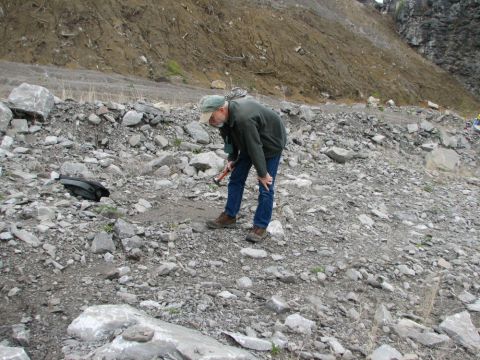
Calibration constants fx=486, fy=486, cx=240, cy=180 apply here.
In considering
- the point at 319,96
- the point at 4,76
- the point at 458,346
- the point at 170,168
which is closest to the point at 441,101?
the point at 319,96

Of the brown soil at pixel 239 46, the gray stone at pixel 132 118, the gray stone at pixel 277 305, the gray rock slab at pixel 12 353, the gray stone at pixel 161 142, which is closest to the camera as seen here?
the gray rock slab at pixel 12 353

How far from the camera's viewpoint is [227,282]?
13.8 ft

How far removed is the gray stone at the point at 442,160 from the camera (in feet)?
33.7

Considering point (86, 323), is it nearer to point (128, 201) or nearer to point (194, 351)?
point (194, 351)

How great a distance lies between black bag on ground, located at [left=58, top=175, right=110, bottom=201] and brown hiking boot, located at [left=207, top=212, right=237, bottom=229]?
1339mm

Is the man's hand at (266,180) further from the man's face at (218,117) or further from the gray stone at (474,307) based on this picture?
the gray stone at (474,307)

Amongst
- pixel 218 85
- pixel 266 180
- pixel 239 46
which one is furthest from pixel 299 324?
pixel 239 46

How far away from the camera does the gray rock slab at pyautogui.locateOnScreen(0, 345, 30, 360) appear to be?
9.16ft

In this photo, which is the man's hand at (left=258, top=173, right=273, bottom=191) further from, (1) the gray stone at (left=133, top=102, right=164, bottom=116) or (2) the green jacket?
(1) the gray stone at (left=133, top=102, right=164, bottom=116)

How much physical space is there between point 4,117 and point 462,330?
6330 mm

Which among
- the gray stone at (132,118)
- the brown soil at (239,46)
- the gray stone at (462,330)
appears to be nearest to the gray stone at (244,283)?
the gray stone at (462,330)

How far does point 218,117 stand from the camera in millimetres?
4289

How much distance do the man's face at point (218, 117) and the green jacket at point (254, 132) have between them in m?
0.08

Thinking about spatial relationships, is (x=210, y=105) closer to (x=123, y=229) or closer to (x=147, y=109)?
(x=123, y=229)
